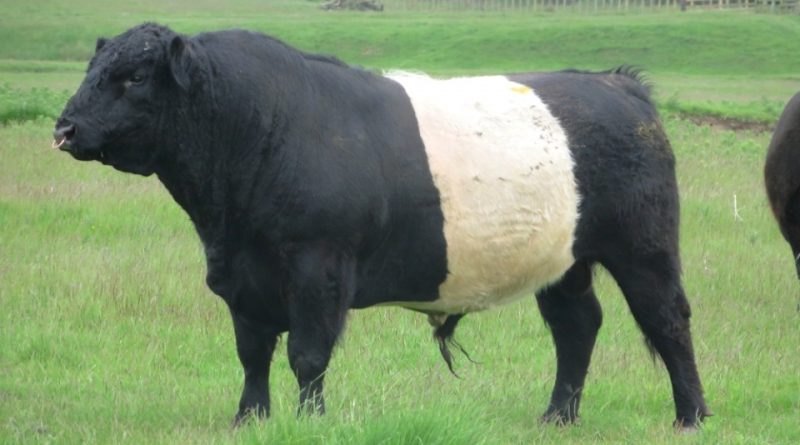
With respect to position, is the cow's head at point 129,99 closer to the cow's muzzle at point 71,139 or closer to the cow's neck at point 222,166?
the cow's muzzle at point 71,139

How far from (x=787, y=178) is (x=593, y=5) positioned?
5660cm

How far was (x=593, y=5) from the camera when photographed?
66.9m

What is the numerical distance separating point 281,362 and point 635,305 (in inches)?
97.7

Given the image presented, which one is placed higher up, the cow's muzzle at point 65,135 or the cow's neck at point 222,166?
the cow's muzzle at point 65,135

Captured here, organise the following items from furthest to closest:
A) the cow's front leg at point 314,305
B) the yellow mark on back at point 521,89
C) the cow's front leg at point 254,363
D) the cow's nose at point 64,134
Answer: the yellow mark on back at point 521,89 < the cow's front leg at point 254,363 < the cow's front leg at point 314,305 < the cow's nose at point 64,134

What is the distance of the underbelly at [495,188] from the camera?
7.10 meters

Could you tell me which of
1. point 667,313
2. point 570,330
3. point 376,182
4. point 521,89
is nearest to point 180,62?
point 376,182

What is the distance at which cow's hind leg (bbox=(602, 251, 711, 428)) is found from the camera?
7652mm

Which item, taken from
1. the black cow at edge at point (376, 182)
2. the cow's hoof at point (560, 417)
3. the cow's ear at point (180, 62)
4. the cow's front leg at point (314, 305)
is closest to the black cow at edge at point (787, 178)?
the black cow at edge at point (376, 182)

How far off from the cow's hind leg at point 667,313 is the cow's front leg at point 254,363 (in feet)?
6.30

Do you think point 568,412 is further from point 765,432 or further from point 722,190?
point 722,190

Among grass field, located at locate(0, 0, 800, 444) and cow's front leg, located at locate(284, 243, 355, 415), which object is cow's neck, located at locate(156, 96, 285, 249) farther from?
grass field, located at locate(0, 0, 800, 444)

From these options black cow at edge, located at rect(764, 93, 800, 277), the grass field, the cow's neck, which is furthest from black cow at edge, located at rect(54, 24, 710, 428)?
black cow at edge, located at rect(764, 93, 800, 277)

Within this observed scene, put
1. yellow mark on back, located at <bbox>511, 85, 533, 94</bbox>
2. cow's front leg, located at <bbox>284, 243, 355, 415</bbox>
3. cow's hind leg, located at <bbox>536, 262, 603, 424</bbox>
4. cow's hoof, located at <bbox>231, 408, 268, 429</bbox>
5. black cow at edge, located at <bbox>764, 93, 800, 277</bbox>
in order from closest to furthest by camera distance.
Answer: cow's front leg, located at <bbox>284, 243, 355, 415</bbox> → cow's hoof, located at <bbox>231, 408, 268, 429</bbox> → yellow mark on back, located at <bbox>511, 85, 533, 94</bbox> → cow's hind leg, located at <bbox>536, 262, 603, 424</bbox> → black cow at edge, located at <bbox>764, 93, 800, 277</bbox>
